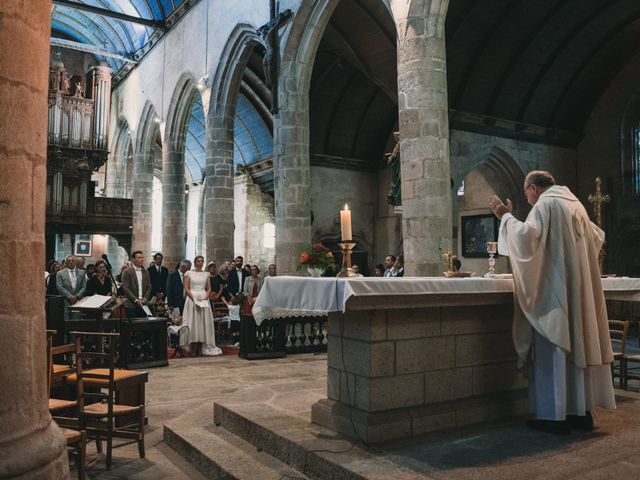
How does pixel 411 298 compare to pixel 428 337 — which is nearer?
pixel 411 298

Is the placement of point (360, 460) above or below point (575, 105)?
below

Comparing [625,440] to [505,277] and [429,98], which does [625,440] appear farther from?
[429,98]

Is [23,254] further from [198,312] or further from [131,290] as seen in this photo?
[131,290]

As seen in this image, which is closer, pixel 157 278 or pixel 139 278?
pixel 139 278

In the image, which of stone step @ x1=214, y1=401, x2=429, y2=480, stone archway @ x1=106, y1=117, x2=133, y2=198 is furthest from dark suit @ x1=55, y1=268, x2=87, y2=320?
stone archway @ x1=106, y1=117, x2=133, y2=198

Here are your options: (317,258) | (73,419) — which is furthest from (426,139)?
(73,419)

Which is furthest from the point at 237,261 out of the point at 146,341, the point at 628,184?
the point at 628,184

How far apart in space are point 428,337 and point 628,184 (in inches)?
481

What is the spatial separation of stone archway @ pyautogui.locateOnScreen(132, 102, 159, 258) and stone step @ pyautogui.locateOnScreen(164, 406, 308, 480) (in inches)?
582

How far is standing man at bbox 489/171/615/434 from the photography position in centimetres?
328

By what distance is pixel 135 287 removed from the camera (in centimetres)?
818

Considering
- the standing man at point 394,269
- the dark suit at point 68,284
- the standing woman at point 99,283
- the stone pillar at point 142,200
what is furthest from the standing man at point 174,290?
the stone pillar at point 142,200

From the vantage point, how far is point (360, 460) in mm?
2893

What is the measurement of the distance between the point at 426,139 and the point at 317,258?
369 centimetres
